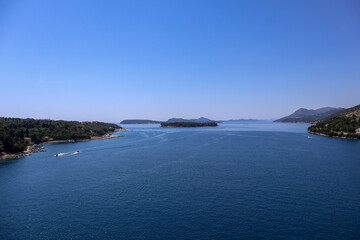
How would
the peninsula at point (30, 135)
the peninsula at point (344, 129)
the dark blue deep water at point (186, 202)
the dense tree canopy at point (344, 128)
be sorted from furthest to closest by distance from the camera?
1. the dense tree canopy at point (344, 128)
2. the peninsula at point (344, 129)
3. the peninsula at point (30, 135)
4. the dark blue deep water at point (186, 202)

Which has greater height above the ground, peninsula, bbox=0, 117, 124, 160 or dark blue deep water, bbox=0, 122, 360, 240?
peninsula, bbox=0, 117, 124, 160

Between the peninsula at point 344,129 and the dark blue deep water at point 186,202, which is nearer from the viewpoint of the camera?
the dark blue deep water at point 186,202

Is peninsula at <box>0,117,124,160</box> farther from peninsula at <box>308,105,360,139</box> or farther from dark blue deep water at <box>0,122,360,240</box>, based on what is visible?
peninsula at <box>308,105,360,139</box>

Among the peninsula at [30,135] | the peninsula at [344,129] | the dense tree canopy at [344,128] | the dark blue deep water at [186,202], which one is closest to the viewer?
the dark blue deep water at [186,202]

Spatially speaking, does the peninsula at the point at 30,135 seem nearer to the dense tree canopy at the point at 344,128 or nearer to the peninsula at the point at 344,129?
the peninsula at the point at 344,129

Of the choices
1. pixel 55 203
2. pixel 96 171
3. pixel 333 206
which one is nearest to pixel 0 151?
pixel 96 171

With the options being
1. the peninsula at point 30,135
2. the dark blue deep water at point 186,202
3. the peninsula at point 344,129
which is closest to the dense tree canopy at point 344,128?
the peninsula at point 344,129

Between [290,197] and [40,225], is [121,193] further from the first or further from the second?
[290,197]

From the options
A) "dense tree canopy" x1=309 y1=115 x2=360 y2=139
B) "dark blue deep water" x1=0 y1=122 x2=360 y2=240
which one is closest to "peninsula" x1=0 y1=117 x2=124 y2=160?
"dark blue deep water" x1=0 y1=122 x2=360 y2=240

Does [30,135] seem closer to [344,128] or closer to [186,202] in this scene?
[186,202]

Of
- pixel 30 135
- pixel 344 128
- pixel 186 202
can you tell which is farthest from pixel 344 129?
pixel 30 135

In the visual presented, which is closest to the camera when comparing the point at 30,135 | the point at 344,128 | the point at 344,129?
the point at 30,135
